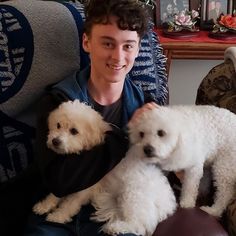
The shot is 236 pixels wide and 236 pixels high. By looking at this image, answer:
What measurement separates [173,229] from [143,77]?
0.62m

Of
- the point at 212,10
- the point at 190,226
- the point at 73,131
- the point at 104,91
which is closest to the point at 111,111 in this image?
the point at 104,91

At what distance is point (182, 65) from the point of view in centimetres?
293

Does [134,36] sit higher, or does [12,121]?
[134,36]

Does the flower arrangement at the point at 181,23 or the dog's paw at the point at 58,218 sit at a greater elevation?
the flower arrangement at the point at 181,23

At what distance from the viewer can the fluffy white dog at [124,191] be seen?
1.21 meters

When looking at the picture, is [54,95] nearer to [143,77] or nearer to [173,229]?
[143,77]

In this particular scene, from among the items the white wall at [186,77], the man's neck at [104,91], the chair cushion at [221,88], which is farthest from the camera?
the white wall at [186,77]

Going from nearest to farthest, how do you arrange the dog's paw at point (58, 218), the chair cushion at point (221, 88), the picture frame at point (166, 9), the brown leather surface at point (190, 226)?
the brown leather surface at point (190, 226) → the dog's paw at point (58, 218) → the chair cushion at point (221, 88) → the picture frame at point (166, 9)

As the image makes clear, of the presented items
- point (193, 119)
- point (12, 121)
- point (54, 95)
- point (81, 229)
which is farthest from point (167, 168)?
point (12, 121)

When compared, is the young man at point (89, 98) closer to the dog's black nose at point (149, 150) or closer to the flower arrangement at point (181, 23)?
the dog's black nose at point (149, 150)

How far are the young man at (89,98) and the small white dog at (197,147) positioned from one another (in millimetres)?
116

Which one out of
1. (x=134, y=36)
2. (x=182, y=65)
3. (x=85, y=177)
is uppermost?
(x=134, y=36)

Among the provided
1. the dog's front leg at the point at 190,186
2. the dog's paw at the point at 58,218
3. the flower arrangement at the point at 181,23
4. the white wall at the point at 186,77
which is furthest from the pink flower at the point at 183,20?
the dog's paw at the point at 58,218

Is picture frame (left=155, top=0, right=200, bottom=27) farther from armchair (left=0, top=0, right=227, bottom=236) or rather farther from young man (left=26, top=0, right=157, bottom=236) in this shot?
young man (left=26, top=0, right=157, bottom=236)
